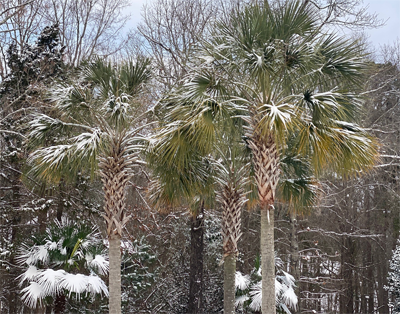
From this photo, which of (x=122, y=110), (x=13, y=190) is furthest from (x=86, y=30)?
(x=122, y=110)

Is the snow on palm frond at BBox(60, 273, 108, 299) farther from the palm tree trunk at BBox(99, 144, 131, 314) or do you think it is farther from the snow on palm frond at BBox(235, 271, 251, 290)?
the snow on palm frond at BBox(235, 271, 251, 290)

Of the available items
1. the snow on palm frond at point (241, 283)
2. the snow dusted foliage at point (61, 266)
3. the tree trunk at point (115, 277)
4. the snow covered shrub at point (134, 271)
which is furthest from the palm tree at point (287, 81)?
the snow covered shrub at point (134, 271)

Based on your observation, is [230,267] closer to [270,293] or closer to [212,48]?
[270,293]

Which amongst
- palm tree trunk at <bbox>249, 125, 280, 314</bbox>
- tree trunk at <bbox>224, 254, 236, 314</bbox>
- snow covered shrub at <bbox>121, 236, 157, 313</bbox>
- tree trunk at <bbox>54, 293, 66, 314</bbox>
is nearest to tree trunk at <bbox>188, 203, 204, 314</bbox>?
snow covered shrub at <bbox>121, 236, 157, 313</bbox>

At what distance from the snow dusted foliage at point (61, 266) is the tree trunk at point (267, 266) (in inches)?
142

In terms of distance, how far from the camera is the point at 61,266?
8.81 meters

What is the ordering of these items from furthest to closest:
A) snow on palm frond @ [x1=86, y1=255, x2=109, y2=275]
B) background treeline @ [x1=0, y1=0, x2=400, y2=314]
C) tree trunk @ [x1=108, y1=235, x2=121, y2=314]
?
background treeline @ [x1=0, y1=0, x2=400, y2=314], snow on palm frond @ [x1=86, y1=255, x2=109, y2=275], tree trunk @ [x1=108, y1=235, x2=121, y2=314]

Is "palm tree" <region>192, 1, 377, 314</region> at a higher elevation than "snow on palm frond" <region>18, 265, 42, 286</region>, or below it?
higher

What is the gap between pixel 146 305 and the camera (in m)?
13.4

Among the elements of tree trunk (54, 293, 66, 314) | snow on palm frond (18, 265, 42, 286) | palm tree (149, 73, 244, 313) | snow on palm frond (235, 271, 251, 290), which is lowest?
tree trunk (54, 293, 66, 314)

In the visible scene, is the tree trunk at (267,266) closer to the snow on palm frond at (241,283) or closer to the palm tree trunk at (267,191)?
the palm tree trunk at (267,191)

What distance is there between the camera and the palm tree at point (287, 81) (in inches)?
242

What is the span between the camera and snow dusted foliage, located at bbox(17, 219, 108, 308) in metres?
8.28

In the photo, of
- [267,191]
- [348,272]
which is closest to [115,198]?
[267,191]
